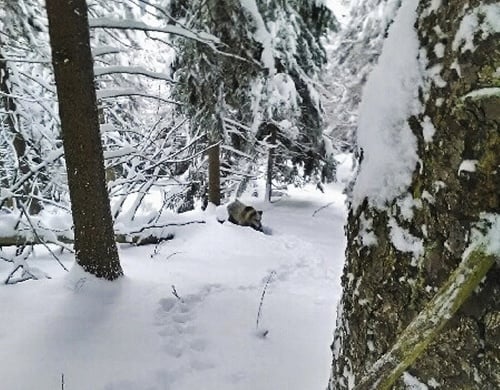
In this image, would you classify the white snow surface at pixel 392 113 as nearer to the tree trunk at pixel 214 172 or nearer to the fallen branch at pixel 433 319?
the fallen branch at pixel 433 319

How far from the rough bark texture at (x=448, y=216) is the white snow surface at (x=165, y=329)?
2464 mm

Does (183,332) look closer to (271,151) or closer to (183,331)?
(183,331)

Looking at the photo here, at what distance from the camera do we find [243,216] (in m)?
8.88

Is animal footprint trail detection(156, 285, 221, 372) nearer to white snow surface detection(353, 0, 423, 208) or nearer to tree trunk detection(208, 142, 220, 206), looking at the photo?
white snow surface detection(353, 0, 423, 208)

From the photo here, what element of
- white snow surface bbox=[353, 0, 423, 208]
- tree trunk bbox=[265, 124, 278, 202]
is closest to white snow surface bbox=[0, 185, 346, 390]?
white snow surface bbox=[353, 0, 423, 208]

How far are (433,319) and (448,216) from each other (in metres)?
0.24

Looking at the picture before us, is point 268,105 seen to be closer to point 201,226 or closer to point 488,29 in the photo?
point 201,226

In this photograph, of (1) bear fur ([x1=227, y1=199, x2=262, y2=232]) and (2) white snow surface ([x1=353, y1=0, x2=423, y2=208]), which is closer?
(2) white snow surface ([x1=353, y1=0, x2=423, y2=208])

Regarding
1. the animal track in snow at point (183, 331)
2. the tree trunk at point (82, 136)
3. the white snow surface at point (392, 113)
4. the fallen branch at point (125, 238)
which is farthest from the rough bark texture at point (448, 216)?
the fallen branch at point (125, 238)

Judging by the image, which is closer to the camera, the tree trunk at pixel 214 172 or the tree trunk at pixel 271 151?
the tree trunk at pixel 214 172

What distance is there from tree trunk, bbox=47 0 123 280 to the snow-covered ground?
11.2 inches

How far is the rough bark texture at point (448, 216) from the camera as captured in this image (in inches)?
37.2

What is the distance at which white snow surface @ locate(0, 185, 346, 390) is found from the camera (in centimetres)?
333

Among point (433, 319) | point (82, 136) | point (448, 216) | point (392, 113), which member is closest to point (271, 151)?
point (82, 136)
